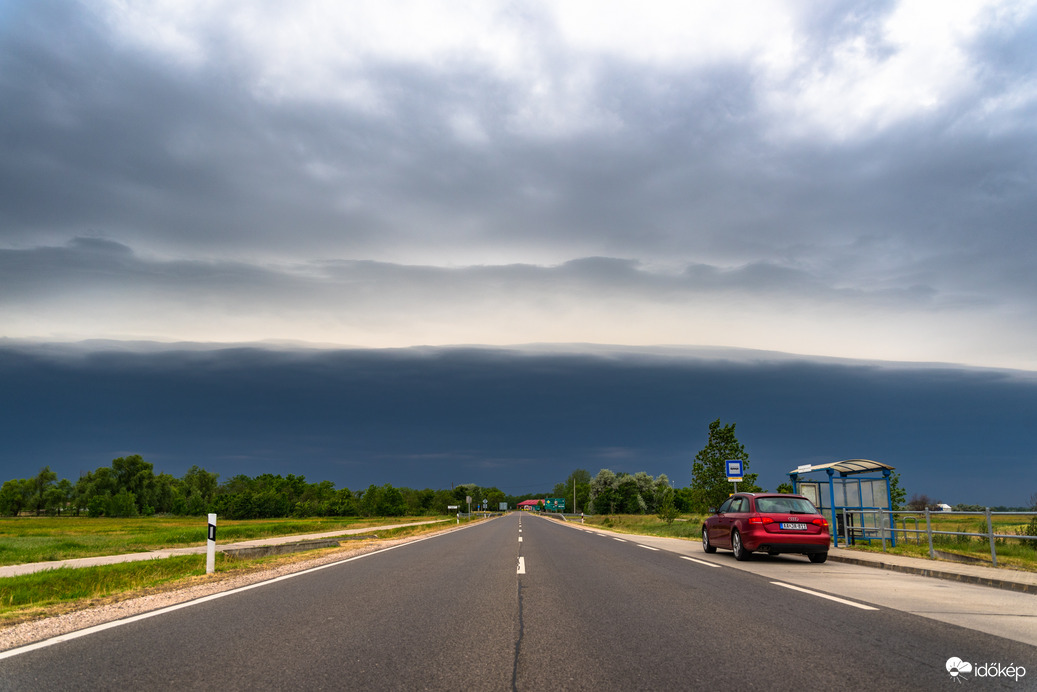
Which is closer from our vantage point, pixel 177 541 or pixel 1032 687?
pixel 1032 687

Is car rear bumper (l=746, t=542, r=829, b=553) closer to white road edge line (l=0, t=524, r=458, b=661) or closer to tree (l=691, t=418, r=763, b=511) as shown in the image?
white road edge line (l=0, t=524, r=458, b=661)

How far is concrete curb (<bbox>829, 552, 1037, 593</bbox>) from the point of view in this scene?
10352 millimetres

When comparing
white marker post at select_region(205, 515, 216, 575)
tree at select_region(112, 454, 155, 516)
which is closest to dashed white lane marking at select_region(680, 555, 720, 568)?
white marker post at select_region(205, 515, 216, 575)

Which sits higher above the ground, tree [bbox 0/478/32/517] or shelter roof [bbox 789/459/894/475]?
shelter roof [bbox 789/459/894/475]

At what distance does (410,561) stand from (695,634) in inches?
408

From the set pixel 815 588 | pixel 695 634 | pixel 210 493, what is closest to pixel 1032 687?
pixel 695 634

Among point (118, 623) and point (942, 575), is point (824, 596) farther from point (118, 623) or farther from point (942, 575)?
point (118, 623)

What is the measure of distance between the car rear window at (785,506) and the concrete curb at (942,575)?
166 centimetres

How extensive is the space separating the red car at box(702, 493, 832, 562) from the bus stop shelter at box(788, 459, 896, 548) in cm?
357

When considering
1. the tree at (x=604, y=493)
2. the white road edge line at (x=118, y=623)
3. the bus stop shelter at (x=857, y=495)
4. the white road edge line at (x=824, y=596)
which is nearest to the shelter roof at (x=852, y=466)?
the bus stop shelter at (x=857, y=495)

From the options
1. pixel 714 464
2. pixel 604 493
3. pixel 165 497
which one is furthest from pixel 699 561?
pixel 165 497

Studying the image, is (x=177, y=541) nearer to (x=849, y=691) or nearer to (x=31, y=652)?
(x=31, y=652)

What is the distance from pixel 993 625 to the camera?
22.8 ft

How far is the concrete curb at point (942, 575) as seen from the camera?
408 inches
